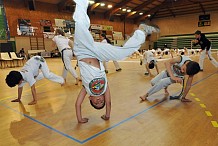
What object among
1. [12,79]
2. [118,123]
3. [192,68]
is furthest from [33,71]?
[192,68]

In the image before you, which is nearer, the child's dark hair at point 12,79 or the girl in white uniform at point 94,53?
the girl in white uniform at point 94,53

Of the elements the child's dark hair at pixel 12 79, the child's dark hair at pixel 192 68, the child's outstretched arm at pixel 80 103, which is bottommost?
the child's outstretched arm at pixel 80 103

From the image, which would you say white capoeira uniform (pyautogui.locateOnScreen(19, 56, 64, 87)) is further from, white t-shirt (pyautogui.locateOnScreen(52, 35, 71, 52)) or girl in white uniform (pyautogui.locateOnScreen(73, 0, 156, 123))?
girl in white uniform (pyautogui.locateOnScreen(73, 0, 156, 123))

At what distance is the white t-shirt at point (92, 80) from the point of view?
229 centimetres

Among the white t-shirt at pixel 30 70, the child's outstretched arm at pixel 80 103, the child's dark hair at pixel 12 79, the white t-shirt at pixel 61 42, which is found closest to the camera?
the child's outstretched arm at pixel 80 103

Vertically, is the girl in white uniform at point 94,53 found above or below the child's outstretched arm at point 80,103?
above

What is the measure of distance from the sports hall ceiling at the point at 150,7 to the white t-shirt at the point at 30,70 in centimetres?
1614

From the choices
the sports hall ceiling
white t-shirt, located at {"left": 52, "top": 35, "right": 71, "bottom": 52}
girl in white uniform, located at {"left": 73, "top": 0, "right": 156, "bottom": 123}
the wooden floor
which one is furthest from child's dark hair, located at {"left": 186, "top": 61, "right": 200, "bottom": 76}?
the sports hall ceiling

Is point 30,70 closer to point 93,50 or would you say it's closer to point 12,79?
point 12,79

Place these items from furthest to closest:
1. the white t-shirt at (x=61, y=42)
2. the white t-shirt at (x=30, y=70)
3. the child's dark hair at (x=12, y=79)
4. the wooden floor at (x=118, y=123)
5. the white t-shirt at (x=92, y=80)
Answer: the white t-shirt at (x=61, y=42) → the white t-shirt at (x=30, y=70) → the child's dark hair at (x=12, y=79) → the white t-shirt at (x=92, y=80) → the wooden floor at (x=118, y=123)

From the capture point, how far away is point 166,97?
362cm

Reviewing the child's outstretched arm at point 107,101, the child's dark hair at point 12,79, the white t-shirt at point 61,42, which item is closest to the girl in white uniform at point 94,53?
the child's outstretched arm at point 107,101

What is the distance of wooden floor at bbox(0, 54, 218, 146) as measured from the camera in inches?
80.1

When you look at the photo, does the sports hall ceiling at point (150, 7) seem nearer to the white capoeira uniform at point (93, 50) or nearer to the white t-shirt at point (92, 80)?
the white capoeira uniform at point (93, 50)
